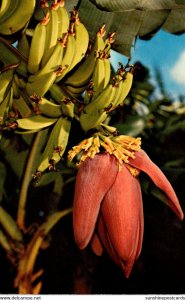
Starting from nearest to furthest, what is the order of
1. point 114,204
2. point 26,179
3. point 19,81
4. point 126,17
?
1. point 114,204
2. point 19,81
3. point 126,17
4. point 26,179

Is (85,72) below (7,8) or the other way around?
below

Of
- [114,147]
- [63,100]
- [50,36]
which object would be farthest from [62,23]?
[114,147]

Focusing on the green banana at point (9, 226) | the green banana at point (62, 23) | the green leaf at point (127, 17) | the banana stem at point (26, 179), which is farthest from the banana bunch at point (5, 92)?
the green banana at point (9, 226)

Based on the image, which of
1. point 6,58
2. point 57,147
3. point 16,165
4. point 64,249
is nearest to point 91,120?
point 57,147

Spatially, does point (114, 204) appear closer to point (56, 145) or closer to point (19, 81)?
point (56, 145)

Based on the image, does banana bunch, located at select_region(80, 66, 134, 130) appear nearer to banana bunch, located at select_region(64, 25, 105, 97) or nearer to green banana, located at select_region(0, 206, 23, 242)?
banana bunch, located at select_region(64, 25, 105, 97)

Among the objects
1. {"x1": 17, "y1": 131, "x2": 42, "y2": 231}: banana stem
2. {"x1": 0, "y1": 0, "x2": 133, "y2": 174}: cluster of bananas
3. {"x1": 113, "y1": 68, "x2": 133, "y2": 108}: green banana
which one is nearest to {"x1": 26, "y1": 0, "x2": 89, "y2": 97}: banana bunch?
{"x1": 0, "y1": 0, "x2": 133, "y2": 174}: cluster of bananas

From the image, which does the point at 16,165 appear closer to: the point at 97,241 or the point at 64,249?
the point at 64,249
